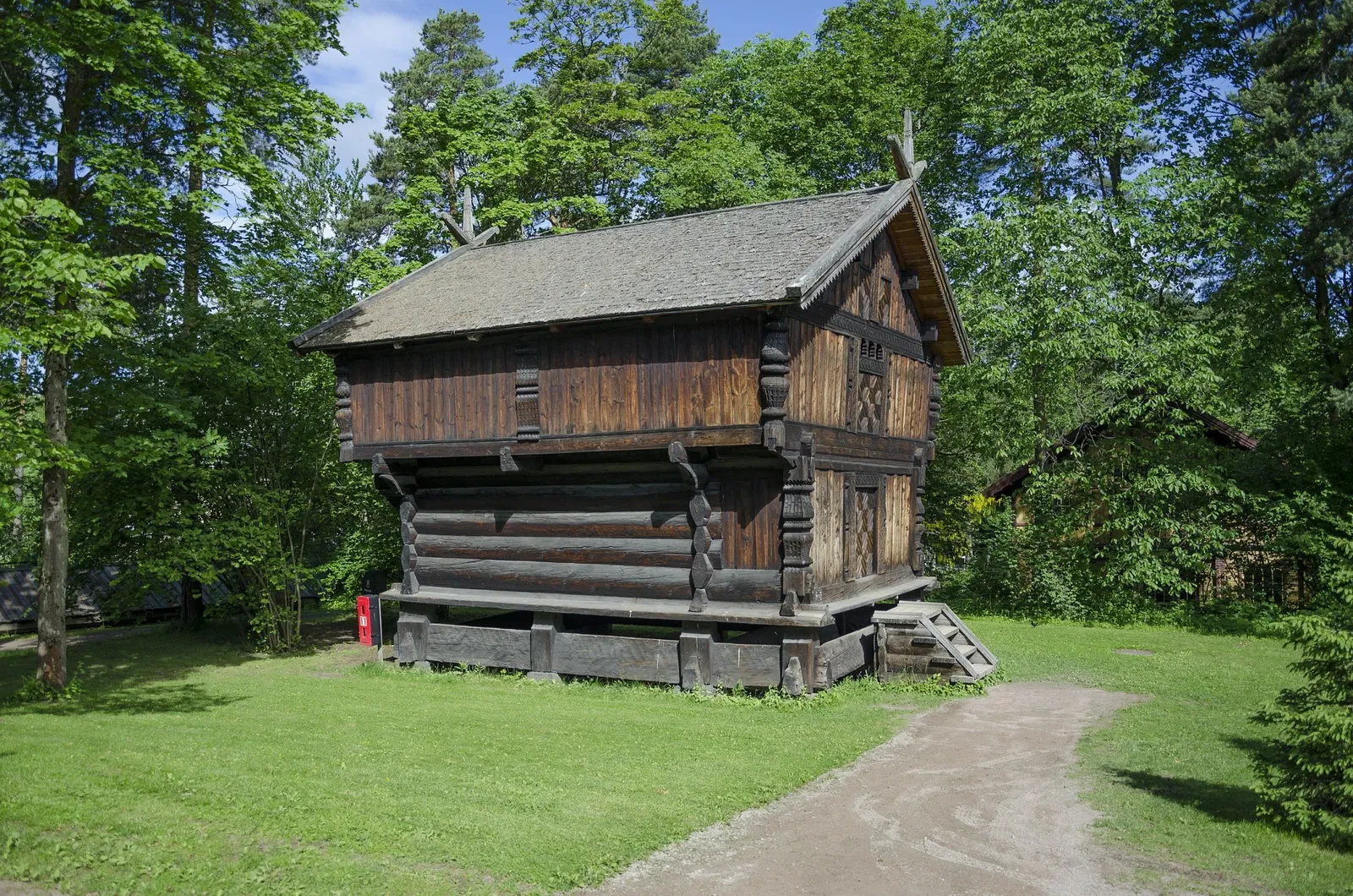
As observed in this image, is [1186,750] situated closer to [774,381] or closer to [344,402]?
[774,381]

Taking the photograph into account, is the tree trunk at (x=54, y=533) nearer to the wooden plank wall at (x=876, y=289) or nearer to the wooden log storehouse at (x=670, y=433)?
the wooden log storehouse at (x=670, y=433)

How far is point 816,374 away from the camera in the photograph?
1683 centimetres

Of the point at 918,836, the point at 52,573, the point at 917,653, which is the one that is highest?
the point at 52,573

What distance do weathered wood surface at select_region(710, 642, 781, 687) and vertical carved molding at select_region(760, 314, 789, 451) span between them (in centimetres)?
331

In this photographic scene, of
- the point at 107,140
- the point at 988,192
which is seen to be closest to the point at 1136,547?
the point at 988,192

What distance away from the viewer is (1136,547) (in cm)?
2559

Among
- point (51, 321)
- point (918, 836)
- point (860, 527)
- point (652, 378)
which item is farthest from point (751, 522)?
point (51, 321)

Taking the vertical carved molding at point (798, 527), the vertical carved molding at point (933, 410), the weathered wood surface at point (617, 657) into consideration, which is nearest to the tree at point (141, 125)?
the weathered wood surface at point (617, 657)

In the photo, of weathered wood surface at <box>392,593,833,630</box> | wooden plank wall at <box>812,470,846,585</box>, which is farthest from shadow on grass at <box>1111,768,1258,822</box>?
wooden plank wall at <box>812,470,846,585</box>

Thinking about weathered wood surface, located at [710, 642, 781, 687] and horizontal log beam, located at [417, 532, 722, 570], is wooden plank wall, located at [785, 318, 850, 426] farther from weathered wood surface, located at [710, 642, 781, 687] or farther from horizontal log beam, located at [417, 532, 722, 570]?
weathered wood surface, located at [710, 642, 781, 687]

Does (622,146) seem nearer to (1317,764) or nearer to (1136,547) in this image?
(1136,547)

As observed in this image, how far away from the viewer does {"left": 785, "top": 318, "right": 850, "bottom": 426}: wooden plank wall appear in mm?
16094

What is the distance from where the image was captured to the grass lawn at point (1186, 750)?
8.56 meters

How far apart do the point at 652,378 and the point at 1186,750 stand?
8.91 metres
